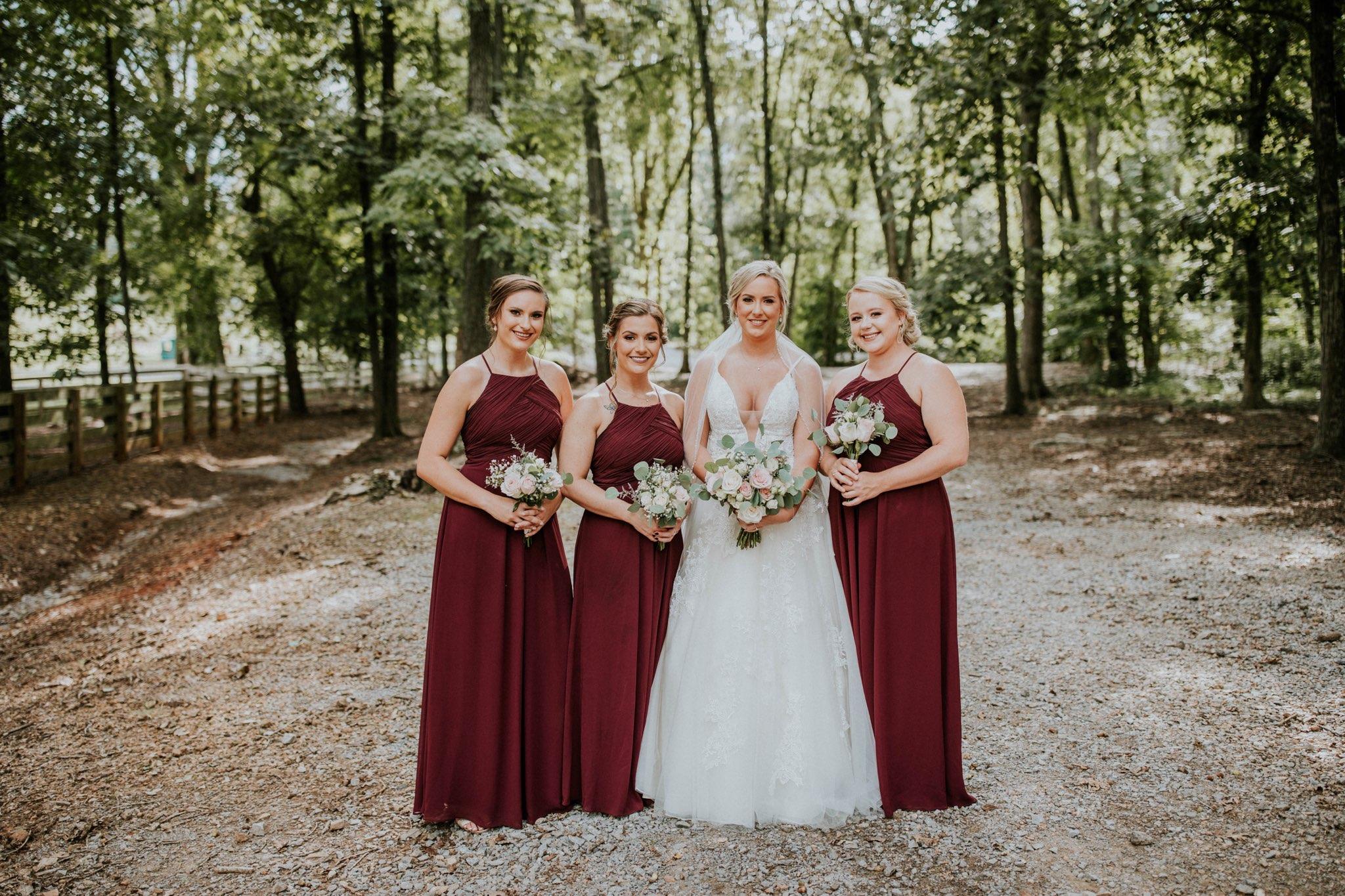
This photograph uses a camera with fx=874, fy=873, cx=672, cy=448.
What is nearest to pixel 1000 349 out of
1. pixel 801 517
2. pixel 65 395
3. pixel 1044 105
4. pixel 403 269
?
pixel 1044 105

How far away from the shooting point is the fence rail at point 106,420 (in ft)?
42.5

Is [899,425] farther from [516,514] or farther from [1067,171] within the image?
[1067,171]

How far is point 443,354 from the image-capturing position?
2872 cm

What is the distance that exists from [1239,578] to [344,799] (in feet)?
24.2

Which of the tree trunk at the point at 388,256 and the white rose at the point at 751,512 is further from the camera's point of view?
the tree trunk at the point at 388,256

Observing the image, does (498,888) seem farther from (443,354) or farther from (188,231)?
(443,354)

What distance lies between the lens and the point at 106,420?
16078mm

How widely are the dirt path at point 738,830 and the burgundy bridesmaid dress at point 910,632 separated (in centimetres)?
22

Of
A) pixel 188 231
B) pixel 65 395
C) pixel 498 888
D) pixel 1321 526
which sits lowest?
pixel 498 888

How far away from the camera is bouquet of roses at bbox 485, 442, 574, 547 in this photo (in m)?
3.85

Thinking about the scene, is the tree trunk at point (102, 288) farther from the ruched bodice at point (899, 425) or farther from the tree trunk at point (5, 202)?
the ruched bodice at point (899, 425)

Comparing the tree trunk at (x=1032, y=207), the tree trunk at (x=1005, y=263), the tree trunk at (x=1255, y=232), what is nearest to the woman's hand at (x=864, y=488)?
the tree trunk at (x=1032, y=207)

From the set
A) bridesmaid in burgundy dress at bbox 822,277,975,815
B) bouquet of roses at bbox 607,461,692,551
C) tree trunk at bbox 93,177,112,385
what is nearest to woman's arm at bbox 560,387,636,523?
bouquet of roses at bbox 607,461,692,551

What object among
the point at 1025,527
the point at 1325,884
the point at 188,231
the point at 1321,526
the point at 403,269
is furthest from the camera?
the point at 188,231
